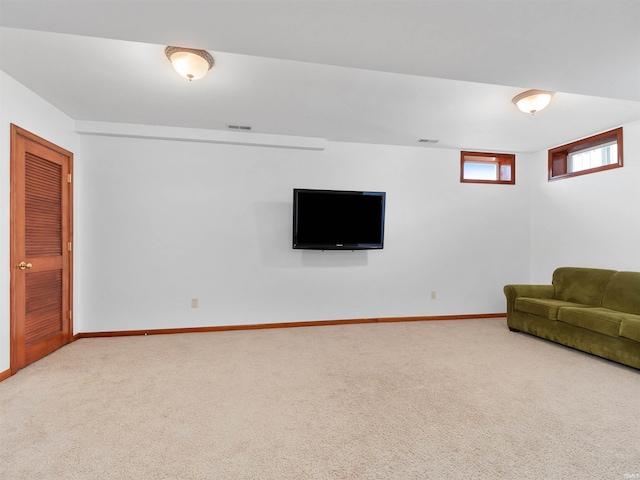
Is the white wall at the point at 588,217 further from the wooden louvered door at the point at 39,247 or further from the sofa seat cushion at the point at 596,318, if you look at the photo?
the wooden louvered door at the point at 39,247

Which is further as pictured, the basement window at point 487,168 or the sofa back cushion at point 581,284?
the basement window at point 487,168

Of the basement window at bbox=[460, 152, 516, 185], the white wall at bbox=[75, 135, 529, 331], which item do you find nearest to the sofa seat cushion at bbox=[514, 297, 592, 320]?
the white wall at bbox=[75, 135, 529, 331]

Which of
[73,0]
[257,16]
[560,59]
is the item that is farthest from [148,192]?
[560,59]

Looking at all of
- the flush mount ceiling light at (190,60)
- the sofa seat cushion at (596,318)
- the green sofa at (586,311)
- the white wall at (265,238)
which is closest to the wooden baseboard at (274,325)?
the white wall at (265,238)

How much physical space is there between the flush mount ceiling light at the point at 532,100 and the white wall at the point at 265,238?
1822 mm

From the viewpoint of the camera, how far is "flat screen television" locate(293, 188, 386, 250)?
4254 millimetres

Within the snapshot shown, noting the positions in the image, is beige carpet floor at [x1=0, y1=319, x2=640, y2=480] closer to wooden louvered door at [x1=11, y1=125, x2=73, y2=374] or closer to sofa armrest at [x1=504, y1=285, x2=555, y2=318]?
wooden louvered door at [x1=11, y1=125, x2=73, y2=374]

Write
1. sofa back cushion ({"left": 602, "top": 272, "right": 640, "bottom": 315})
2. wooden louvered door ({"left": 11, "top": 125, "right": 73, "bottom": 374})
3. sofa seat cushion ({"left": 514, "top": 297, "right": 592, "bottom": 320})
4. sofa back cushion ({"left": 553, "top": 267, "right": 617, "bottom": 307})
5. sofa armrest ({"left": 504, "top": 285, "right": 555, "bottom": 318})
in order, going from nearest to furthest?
wooden louvered door ({"left": 11, "top": 125, "right": 73, "bottom": 374}) < sofa back cushion ({"left": 602, "top": 272, "right": 640, "bottom": 315}) < sofa seat cushion ({"left": 514, "top": 297, "right": 592, "bottom": 320}) < sofa back cushion ({"left": 553, "top": 267, "right": 617, "bottom": 307}) < sofa armrest ({"left": 504, "top": 285, "right": 555, "bottom": 318})

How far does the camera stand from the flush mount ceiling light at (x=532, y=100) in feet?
9.84

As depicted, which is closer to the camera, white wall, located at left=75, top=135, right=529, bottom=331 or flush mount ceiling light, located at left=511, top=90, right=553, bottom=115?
flush mount ceiling light, located at left=511, top=90, right=553, bottom=115

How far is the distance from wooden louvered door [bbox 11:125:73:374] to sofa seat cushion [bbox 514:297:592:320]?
5.40m

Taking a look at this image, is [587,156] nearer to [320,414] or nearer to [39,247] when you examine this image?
[320,414]

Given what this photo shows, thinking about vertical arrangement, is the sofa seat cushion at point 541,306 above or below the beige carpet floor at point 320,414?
above

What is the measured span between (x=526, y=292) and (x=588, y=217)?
52.1 inches
